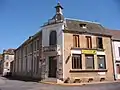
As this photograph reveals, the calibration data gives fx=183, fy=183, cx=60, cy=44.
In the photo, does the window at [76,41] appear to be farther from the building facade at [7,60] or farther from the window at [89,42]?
the building facade at [7,60]

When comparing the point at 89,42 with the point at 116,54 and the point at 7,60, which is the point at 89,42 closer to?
the point at 116,54

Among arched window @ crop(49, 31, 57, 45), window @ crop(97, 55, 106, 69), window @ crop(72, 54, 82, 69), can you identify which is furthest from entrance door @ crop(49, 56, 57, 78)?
window @ crop(97, 55, 106, 69)

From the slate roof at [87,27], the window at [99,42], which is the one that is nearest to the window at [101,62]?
the window at [99,42]

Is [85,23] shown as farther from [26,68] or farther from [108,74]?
[26,68]

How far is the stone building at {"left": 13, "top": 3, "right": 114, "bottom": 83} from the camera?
2361 cm

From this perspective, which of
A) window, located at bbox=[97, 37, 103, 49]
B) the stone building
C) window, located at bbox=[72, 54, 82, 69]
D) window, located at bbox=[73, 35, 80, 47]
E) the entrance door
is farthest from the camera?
window, located at bbox=[97, 37, 103, 49]

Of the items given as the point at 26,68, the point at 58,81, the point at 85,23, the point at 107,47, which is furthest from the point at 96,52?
the point at 26,68

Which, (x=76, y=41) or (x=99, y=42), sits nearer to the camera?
(x=76, y=41)

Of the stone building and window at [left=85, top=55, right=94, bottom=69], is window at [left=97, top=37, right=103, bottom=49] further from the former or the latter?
window at [left=85, top=55, right=94, bottom=69]

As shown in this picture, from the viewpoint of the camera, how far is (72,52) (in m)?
24.0

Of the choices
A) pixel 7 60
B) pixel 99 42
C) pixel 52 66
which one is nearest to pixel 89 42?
pixel 99 42

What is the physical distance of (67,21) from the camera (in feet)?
87.9

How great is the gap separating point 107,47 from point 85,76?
5.79 meters

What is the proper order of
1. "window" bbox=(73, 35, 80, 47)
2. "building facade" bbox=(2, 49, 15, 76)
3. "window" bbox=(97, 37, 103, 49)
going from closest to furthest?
"window" bbox=(73, 35, 80, 47)
"window" bbox=(97, 37, 103, 49)
"building facade" bbox=(2, 49, 15, 76)
